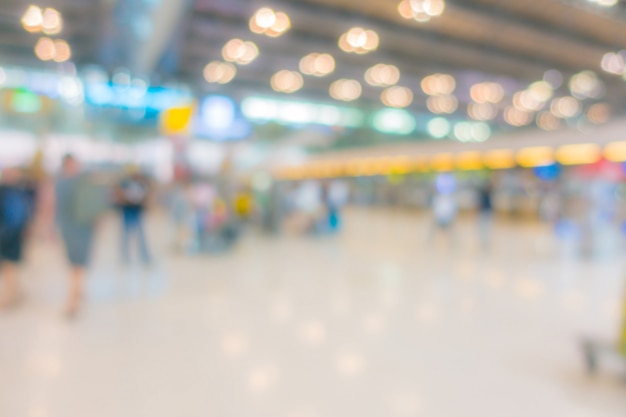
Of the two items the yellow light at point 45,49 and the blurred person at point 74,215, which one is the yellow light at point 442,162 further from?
the blurred person at point 74,215

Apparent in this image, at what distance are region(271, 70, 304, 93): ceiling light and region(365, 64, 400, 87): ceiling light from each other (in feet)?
11.5

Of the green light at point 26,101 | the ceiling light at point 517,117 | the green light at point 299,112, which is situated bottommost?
the green light at point 26,101

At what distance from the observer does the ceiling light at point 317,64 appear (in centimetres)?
1711

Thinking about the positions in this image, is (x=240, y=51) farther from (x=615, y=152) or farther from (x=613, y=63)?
(x=613, y=63)

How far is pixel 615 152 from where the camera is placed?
12.7 m

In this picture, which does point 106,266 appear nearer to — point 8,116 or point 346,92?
point 8,116

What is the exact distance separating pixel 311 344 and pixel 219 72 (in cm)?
1741

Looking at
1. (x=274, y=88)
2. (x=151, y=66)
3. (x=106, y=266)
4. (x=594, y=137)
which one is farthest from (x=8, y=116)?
(x=594, y=137)

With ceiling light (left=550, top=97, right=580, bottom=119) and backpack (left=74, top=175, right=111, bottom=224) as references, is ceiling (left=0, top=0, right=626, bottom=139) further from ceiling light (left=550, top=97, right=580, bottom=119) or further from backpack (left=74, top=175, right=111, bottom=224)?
backpack (left=74, top=175, right=111, bottom=224)

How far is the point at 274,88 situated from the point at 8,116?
39.2 ft

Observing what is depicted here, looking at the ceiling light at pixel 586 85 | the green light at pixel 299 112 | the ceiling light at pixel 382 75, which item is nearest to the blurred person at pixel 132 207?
the ceiling light at pixel 382 75

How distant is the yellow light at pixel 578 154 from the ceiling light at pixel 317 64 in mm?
9663

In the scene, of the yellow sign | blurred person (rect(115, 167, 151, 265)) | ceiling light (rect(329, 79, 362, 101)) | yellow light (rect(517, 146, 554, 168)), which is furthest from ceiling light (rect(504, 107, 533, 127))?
→ blurred person (rect(115, 167, 151, 265))

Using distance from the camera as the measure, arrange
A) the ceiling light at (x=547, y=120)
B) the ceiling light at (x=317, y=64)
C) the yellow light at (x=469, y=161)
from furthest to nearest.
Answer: the ceiling light at (x=547, y=120) < the yellow light at (x=469, y=161) < the ceiling light at (x=317, y=64)
